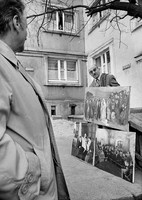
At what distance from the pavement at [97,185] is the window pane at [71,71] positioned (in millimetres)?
8077

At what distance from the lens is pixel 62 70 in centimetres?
1100

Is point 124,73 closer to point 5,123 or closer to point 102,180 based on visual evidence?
point 102,180

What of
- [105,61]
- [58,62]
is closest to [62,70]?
[58,62]

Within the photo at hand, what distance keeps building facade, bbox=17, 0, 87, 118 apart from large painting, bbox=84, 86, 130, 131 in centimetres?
675

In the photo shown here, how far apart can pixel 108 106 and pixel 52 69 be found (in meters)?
8.03

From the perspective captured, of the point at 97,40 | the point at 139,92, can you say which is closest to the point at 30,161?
the point at 139,92

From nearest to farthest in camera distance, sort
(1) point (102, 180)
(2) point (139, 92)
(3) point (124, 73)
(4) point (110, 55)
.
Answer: (1) point (102, 180) < (2) point (139, 92) < (3) point (124, 73) < (4) point (110, 55)

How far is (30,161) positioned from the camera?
812 mm

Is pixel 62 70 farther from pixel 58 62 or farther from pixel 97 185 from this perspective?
pixel 97 185

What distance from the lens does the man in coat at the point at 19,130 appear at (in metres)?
0.74

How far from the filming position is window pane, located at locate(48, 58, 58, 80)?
1070 centimetres

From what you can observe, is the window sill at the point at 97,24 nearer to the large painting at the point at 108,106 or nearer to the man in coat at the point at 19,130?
the large painting at the point at 108,106

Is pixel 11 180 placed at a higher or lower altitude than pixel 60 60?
lower

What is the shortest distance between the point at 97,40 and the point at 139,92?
438 cm
